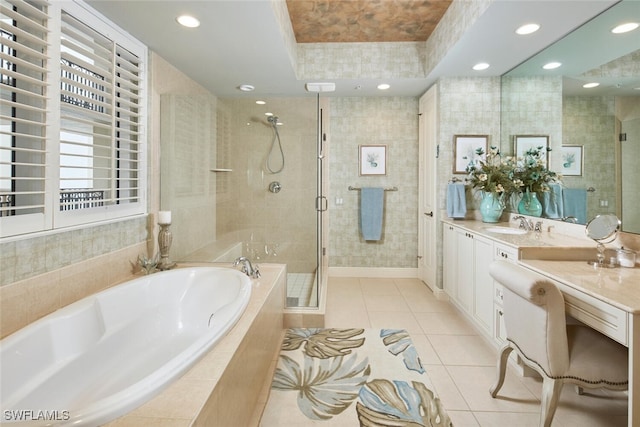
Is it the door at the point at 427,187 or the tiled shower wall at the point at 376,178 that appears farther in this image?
the tiled shower wall at the point at 376,178

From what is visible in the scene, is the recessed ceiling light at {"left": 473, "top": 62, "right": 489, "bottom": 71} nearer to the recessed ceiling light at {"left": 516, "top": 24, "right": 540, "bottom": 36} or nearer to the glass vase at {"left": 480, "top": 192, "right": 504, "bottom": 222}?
the recessed ceiling light at {"left": 516, "top": 24, "right": 540, "bottom": 36}

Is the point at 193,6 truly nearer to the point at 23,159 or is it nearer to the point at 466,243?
the point at 23,159

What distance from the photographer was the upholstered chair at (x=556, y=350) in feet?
4.25

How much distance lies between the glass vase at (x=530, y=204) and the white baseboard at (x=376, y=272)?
1577 mm

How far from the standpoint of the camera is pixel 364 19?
9.07 feet

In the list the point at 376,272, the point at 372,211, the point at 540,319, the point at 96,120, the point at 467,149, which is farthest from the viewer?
the point at 376,272

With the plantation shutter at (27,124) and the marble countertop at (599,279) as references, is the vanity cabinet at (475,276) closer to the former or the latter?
the marble countertop at (599,279)

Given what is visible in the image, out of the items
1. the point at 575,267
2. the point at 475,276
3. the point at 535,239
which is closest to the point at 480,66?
the point at 535,239

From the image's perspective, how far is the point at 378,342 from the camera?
231 centimetres

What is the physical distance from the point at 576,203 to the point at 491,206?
2.51ft

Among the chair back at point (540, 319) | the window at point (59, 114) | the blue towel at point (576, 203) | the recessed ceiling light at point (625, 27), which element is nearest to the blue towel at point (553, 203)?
the blue towel at point (576, 203)

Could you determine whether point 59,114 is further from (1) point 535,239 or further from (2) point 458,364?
(1) point 535,239

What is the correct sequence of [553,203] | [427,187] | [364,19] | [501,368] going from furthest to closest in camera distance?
1. [427,187]
2. [364,19]
3. [553,203]
4. [501,368]

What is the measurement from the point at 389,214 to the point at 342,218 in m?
0.62
